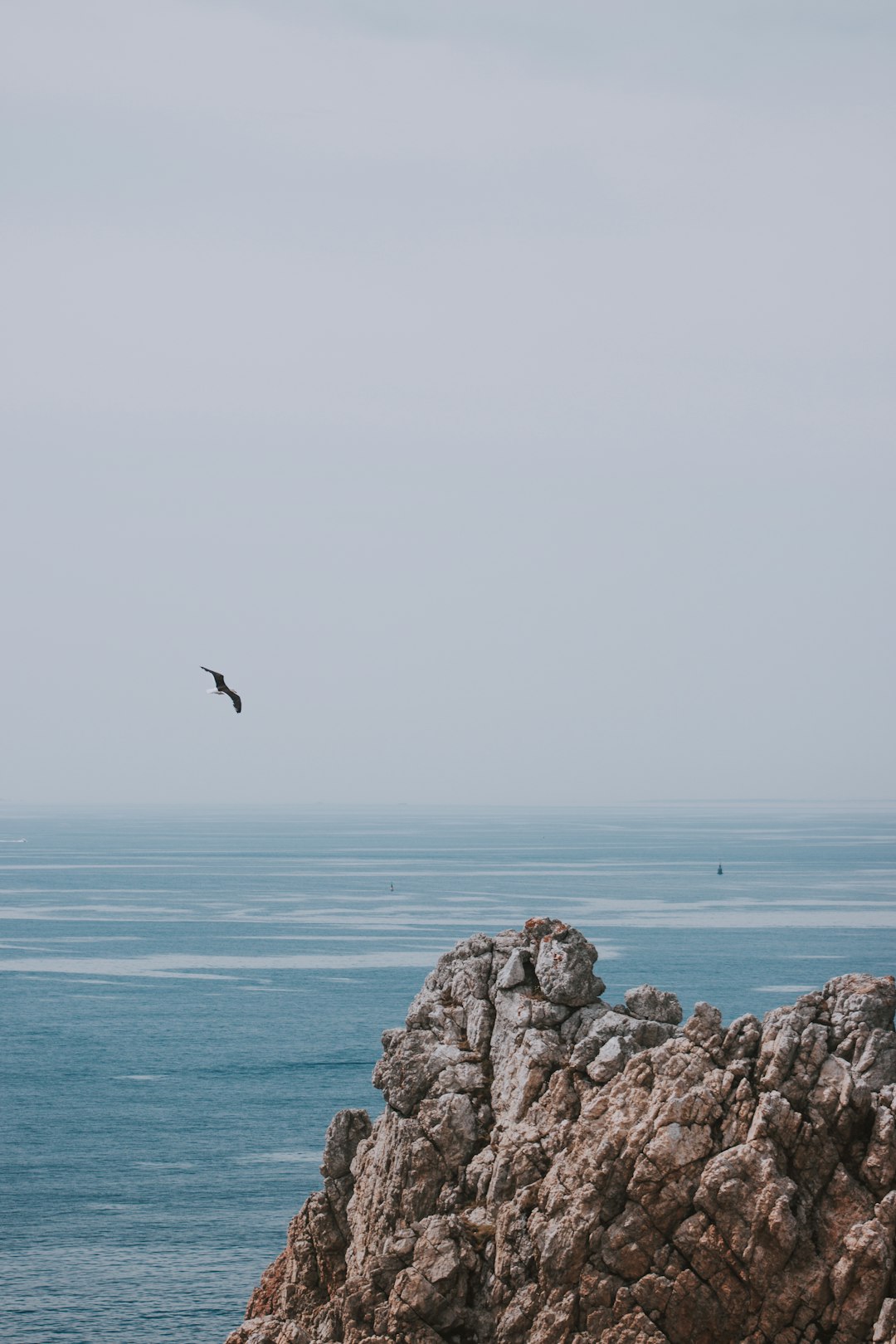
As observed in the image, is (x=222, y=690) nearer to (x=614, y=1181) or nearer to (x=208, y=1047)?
(x=614, y=1181)

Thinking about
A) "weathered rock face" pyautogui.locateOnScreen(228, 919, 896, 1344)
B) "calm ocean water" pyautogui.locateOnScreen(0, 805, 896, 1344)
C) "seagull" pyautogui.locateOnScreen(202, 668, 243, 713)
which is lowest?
"calm ocean water" pyautogui.locateOnScreen(0, 805, 896, 1344)

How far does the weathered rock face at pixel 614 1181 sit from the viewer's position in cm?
3039

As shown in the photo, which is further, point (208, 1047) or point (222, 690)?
point (208, 1047)

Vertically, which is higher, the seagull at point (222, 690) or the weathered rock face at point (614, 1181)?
the seagull at point (222, 690)

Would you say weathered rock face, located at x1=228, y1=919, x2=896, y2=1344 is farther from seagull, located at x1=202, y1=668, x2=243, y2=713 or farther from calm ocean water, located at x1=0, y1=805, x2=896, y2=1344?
calm ocean water, located at x1=0, y1=805, x2=896, y2=1344

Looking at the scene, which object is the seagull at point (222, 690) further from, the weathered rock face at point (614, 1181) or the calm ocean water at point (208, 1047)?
the calm ocean water at point (208, 1047)

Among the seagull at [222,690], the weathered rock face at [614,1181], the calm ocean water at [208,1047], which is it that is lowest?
the calm ocean water at [208,1047]

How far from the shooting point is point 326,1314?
117ft

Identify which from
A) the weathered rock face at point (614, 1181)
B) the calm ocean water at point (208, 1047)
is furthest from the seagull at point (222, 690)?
the calm ocean water at point (208, 1047)

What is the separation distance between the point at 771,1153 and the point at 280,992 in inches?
4062

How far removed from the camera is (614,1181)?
31.7 metres

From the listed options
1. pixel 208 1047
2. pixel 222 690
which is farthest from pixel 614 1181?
pixel 208 1047

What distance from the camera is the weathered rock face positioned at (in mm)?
30391

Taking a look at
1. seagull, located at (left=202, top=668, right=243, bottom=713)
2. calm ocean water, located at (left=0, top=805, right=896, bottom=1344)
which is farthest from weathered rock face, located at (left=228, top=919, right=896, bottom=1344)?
calm ocean water, located at (left=0, top=805, right=896, bottom=1344)
